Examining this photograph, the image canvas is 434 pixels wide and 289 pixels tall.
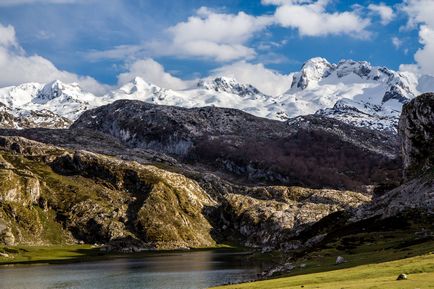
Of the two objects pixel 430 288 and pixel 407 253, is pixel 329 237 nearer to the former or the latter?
pixel 407 253

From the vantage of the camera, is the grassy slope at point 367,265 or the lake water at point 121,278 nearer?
the grassy slope at point 367,265

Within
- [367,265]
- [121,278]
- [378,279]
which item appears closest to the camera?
[378,279]

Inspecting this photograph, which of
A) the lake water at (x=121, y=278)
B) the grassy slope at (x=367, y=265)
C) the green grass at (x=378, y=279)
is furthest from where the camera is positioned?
the lake water at (x=121, y=278)

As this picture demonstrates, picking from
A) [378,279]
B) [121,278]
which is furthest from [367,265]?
[121,278]

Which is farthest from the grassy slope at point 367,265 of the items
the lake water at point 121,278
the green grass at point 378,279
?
the lake water at point 121,278

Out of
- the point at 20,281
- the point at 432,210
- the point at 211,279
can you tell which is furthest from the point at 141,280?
the point at 432,210

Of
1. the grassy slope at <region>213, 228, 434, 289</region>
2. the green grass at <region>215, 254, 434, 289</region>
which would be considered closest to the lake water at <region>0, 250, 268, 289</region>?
the grassy slope at <region>213, 228, 434, 289</region>

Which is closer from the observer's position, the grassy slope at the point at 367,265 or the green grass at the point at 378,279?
Result: the green grass at the point at 378,279

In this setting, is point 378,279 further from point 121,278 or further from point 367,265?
point 121,278

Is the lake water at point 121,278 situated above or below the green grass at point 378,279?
below

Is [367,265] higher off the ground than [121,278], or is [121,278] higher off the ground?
[367,265]

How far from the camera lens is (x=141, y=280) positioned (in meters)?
149

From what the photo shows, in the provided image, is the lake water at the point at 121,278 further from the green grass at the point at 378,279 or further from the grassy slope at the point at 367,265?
the green grass at the point at 378,279

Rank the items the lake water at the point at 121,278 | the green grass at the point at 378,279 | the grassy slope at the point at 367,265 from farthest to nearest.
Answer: the lake water at the point at 121,278
the grassy slope at the point at 367,265
the green grass at the point at 378,279
